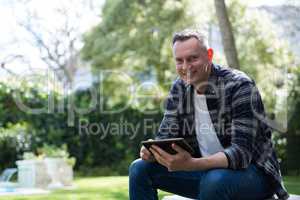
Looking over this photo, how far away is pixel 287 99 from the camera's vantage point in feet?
38.2

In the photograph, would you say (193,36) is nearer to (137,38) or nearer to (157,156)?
(157,156)

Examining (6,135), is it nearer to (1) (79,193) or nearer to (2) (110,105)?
(2) (110,105)

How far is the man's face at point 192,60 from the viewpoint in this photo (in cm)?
283

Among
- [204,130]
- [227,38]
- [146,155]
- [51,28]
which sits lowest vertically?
[146,155]

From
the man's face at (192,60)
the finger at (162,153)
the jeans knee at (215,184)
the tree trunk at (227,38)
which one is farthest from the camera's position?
the tree trunk at (227,38)

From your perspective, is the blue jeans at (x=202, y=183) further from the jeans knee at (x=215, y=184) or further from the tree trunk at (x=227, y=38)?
the tree trunk at (x=227, y=38)

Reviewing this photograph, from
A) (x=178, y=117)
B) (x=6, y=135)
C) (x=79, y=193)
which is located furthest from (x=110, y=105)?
(x=178, y=117)

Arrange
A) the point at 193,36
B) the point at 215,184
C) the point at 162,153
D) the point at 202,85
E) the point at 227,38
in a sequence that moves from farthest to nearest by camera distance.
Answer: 1. the point at 227,38
2. the point at 202,85
3. the point at 193,36
4. the point at 162,153
5. the point at 215,184

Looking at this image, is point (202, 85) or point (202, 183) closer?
point (202, 183)

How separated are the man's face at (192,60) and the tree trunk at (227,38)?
6471 millimetres

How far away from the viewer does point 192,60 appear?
284 cm

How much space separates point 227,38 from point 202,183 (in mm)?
6997

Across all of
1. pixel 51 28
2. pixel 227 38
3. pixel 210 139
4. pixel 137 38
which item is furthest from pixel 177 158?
pixel 51 28

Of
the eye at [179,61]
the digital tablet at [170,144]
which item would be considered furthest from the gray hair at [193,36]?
the digital tablet at [170,144]
